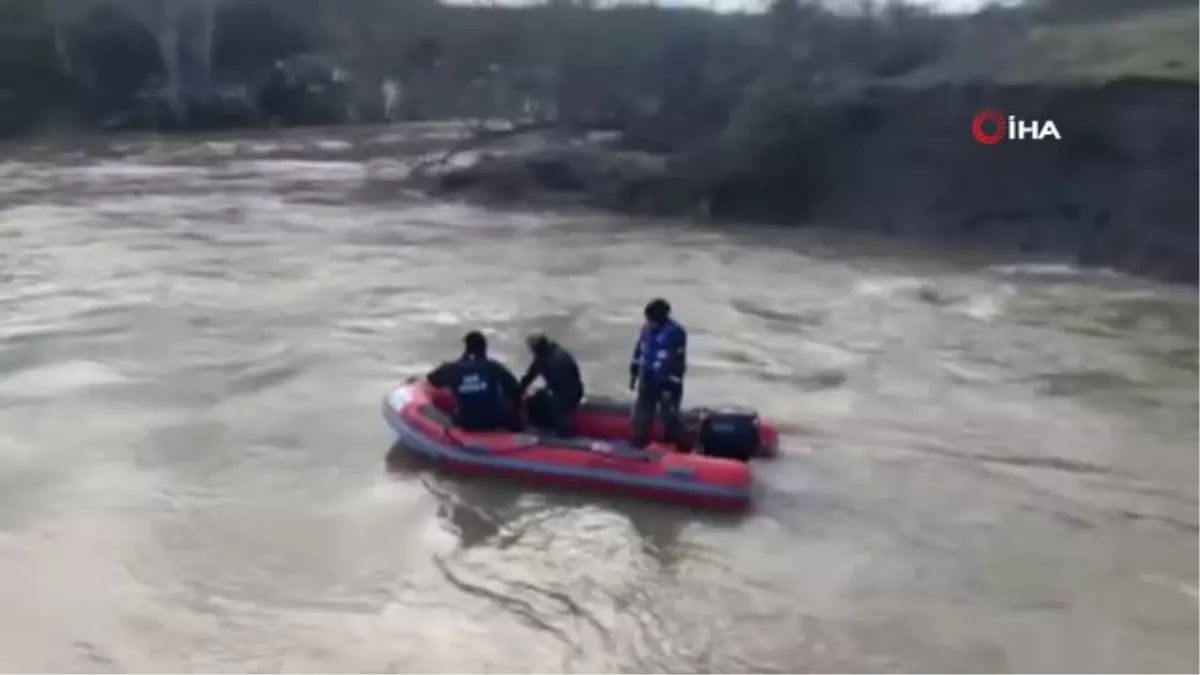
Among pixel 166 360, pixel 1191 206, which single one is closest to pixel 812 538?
pixel 166 360

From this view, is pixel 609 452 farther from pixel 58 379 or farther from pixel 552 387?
pixel 58 379


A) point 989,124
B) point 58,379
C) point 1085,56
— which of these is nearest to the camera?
point 58,379

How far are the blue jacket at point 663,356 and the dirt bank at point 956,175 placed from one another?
12467 millimetres

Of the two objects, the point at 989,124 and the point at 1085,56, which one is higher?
the point at 1085,56

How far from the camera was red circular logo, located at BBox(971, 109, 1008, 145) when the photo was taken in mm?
23406

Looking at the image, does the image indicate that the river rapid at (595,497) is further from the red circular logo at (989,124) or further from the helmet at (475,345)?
the red circular logo at (989,124)

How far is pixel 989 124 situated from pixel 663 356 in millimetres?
14962

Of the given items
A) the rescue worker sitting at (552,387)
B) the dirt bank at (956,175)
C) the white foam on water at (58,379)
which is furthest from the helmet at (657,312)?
the dirt bank at (956,175)

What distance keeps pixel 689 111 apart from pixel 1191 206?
1195cm

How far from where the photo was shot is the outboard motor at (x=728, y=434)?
35.3 feet

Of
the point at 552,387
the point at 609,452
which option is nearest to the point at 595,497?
the point at 609,452

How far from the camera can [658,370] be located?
10523mm

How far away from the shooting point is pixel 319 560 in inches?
370

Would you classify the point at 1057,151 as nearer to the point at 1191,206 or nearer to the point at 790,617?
the point at 1191,206
